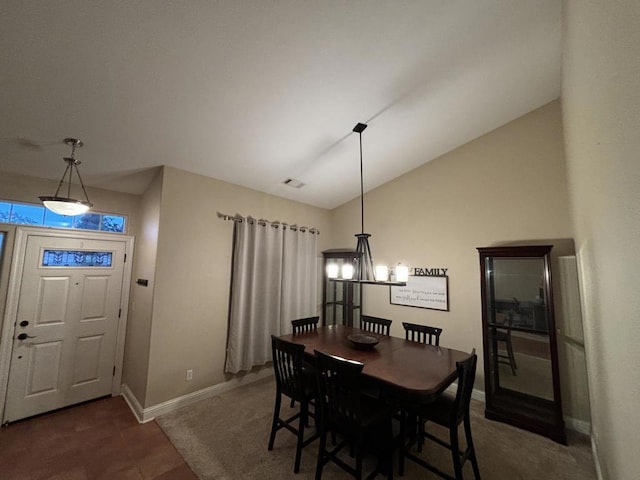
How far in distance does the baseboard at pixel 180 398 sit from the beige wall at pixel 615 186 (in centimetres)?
352

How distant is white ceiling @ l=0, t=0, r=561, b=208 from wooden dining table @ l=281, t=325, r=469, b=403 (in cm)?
226

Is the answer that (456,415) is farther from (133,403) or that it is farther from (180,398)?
(133,403)

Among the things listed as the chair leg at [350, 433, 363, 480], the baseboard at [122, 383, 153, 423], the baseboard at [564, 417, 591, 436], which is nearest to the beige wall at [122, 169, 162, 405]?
the baseboard at [122, 383, 153, 423]

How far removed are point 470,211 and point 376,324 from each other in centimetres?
199

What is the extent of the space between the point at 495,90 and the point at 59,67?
3.75 metres

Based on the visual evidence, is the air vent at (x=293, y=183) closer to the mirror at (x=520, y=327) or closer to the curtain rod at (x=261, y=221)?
the curtain rod at (x=261, y=221)

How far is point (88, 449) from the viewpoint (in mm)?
2334

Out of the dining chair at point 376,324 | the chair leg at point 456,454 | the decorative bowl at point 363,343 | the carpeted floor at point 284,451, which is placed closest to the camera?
the chair leg at point 456,454

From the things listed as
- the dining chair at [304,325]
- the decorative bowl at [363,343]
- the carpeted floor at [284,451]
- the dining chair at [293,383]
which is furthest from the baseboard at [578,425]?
the dining chair at [304,325]

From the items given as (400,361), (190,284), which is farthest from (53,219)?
(400,361)

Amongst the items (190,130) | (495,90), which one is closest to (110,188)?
(190,130)

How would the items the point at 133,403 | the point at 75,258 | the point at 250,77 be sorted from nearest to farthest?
the point at 250,77, the point at 133,403, the point at 75,258

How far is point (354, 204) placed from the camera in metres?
4.84

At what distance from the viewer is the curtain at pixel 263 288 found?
11.4 feet
